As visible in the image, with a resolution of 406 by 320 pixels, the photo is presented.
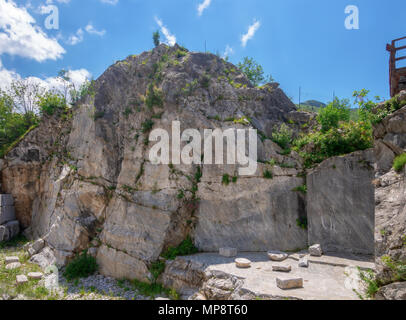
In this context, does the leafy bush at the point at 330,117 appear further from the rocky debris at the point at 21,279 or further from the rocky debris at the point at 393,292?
the rocky debris at the point at 21,279

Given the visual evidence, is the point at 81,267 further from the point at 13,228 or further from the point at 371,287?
the point at 371,287

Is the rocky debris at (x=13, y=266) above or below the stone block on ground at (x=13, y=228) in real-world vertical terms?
below

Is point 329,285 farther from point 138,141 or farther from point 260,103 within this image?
point 138,141

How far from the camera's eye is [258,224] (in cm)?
1166

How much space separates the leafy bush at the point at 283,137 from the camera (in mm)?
13062

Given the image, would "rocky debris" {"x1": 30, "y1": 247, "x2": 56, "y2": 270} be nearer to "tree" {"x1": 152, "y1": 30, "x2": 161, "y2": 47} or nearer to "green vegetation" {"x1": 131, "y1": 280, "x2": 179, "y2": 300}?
"green vegetation" {"x1": 131, "y1": 280, "x2": 179, "y2": 300}

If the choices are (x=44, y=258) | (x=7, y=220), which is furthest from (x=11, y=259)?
(x=7, y=220)

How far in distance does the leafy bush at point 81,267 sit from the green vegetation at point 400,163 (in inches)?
606

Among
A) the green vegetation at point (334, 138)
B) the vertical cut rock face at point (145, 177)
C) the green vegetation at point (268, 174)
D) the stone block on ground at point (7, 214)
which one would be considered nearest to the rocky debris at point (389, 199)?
the green vegetation at point (334, 138)

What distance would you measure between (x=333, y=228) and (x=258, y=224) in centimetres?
345

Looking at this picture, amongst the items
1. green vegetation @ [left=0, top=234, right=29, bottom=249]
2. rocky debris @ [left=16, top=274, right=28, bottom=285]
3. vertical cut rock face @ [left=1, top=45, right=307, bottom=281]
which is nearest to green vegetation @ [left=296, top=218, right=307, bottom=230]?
vertical cut rock face @ [left=1, top=45, right=307, bottom=281]

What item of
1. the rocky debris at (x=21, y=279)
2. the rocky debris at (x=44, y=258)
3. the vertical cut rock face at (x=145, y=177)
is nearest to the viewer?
the rocky debris at (x=21, y=279)
